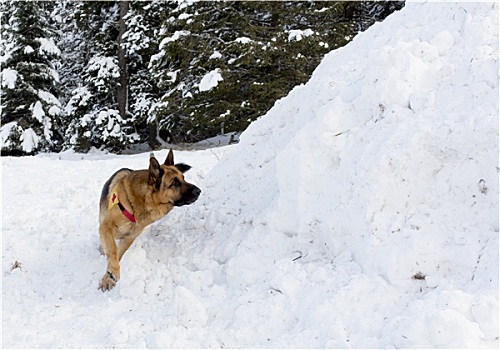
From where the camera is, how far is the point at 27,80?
1895 cm

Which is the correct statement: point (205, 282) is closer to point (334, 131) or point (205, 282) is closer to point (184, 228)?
point (184, 228)

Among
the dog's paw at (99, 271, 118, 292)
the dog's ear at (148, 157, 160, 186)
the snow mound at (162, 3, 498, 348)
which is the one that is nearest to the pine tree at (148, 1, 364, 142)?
the snow mound at (162, 3, 498, 348)

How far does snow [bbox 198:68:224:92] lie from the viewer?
45.9ft

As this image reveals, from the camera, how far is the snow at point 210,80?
550 inches

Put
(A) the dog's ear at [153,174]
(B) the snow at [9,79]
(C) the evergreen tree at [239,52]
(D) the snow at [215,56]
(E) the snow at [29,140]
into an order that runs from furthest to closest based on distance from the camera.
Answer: (E) the snow at [29,140]
(B) the snow at [9,79]
(D) the snow at [215,56]
(C) the evergreen tree at [239,52]
(A) the dog's ear at [153,174]

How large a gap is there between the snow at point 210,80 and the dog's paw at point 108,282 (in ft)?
33.1

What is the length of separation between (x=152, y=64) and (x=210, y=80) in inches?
118

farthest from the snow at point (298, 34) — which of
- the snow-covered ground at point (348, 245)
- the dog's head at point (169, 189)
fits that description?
the dog's head at point (169, 189)

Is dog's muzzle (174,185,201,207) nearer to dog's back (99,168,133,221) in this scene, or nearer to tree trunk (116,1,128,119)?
dog's back (99,168,133,221)

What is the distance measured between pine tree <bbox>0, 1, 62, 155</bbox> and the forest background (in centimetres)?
4

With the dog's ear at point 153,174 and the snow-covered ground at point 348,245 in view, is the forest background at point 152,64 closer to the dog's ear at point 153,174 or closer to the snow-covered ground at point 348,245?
the snow-covered ground at point 348,245

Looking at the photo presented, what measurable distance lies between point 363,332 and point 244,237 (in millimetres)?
1825

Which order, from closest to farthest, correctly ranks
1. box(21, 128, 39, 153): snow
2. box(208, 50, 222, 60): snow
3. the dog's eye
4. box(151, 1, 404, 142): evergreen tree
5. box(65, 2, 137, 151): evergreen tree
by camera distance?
the dog's eye
box(151, 1, 404, 142): evergreen tree
box(208, 50, 222, 60): snow
box(21, 128, 39, 153): snow
box(65, 2, 137, 151): evergreen tree

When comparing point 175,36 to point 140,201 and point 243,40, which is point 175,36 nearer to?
point 243,40
